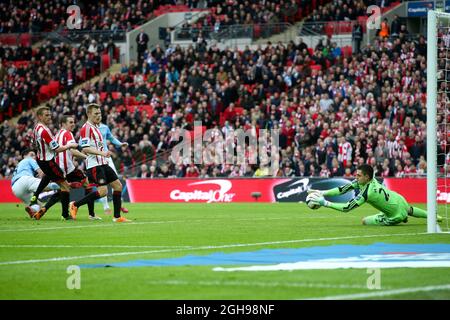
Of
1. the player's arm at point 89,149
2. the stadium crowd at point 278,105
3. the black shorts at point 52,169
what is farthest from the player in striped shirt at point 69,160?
the stadium crowd at point 278,105

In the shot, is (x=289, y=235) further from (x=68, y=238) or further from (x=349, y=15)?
(x=349, y=15)

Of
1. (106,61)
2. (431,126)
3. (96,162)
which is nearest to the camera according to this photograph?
(431,126)

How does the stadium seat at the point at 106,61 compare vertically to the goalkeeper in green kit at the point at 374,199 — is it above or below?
above

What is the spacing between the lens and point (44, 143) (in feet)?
65.2

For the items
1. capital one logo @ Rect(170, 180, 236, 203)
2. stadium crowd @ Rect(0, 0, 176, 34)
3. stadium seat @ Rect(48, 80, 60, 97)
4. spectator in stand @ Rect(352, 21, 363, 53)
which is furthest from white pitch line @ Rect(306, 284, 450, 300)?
stadium crowd @ Rect(0, 0, 176, 34)

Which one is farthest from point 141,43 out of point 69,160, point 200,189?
point 69,160

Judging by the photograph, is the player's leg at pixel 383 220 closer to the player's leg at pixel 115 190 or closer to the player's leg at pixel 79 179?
the player's leg at pixel 115 190

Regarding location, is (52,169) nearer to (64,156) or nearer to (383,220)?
(64,156)

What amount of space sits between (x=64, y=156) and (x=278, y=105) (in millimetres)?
17601

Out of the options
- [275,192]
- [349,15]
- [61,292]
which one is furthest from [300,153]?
[61,292]

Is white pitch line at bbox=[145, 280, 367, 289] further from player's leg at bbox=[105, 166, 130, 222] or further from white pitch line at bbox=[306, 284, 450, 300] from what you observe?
player's leg at bbox=[105, 166, 130, 222]

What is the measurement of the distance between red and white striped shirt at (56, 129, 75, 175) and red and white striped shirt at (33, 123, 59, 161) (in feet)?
1.68

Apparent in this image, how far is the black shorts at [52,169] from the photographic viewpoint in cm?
2003

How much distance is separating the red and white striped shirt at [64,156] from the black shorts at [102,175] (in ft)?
2.64
